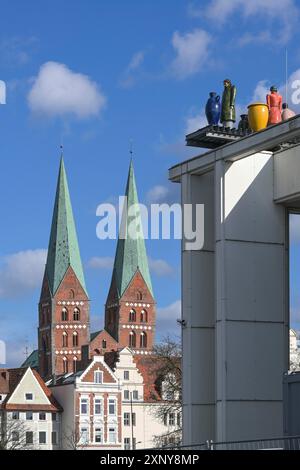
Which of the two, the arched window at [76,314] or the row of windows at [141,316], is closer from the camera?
the arched window at [76,314]

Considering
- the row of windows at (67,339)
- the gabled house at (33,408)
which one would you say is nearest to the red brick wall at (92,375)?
the gabled house at (33,408)

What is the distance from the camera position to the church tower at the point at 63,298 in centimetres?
15200

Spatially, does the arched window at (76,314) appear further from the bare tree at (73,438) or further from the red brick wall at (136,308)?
the bare tree at (73,438)

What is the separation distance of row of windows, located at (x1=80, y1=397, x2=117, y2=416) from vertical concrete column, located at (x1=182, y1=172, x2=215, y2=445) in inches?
2967

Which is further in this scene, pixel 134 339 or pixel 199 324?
pixel 134 339

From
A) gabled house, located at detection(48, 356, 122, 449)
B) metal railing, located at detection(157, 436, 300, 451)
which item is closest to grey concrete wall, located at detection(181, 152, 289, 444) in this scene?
metal railing, located at detection(157, 436, 300, 451)

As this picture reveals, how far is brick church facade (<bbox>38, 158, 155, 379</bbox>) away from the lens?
152000 millimetres

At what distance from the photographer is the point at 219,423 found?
2634 cm

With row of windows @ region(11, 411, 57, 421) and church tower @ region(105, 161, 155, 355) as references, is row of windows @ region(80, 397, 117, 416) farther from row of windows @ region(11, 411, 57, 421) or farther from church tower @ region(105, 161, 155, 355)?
church tower @ region(105, 161, 155, 355)

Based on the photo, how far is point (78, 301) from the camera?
15712 centimetres

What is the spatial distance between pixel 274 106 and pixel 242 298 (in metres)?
4.85

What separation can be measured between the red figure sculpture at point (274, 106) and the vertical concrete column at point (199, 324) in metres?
2.33

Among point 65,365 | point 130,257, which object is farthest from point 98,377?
point 130,257

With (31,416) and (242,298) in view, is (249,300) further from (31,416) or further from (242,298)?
(31,416)
